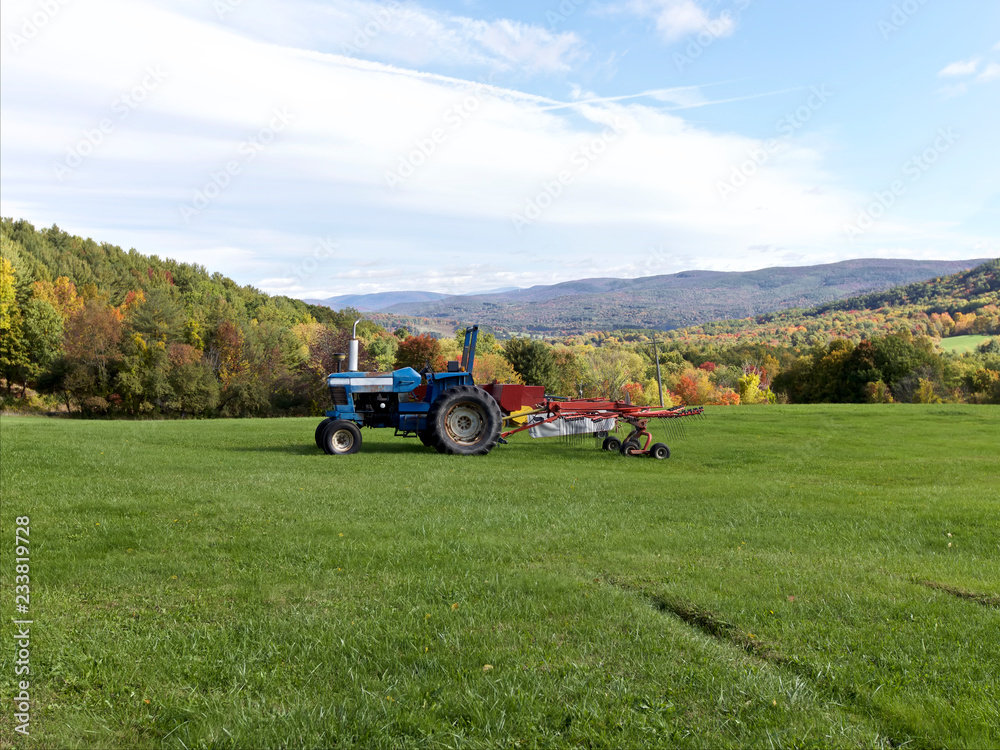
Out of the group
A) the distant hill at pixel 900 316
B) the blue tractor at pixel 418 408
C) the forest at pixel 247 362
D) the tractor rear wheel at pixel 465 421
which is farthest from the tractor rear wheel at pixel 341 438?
the distant hill at pixel 900 316

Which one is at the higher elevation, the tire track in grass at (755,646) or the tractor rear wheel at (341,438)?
the tractor rear wheel at (341,438)

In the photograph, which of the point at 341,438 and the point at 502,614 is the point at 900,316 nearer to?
the point at 341,438

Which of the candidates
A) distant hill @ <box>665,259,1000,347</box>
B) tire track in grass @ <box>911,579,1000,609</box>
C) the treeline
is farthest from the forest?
tire track in grass @ <box>911,579,1000,609</box>

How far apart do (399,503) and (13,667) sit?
17.6ft

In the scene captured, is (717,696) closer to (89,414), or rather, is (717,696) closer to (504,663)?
(504,663)

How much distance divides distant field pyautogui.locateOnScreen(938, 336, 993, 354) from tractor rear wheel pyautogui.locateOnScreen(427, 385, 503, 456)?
8193cm

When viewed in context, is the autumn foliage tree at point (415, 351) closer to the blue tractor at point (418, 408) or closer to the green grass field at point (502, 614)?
the blue tractor at point (418, 408)

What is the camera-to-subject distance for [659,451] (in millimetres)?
15273

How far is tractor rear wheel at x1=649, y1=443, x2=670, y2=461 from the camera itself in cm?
1522

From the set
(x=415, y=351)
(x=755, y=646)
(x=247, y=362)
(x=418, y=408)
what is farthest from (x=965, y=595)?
(x=247, y=362)

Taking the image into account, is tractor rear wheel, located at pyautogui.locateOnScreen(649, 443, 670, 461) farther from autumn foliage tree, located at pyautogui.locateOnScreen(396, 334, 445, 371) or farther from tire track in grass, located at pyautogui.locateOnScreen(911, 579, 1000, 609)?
autumn foliage tree, located at pyautogui.locateOnScreen(396, 334, 445, 371)

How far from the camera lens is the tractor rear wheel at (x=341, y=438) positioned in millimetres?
15070

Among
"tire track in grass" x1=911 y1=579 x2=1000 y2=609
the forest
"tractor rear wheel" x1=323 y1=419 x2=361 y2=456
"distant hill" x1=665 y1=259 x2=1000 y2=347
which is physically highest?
"distant hill" x1=665 y1=259 x2=1000 y2=347

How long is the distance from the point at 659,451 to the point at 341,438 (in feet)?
23.6
